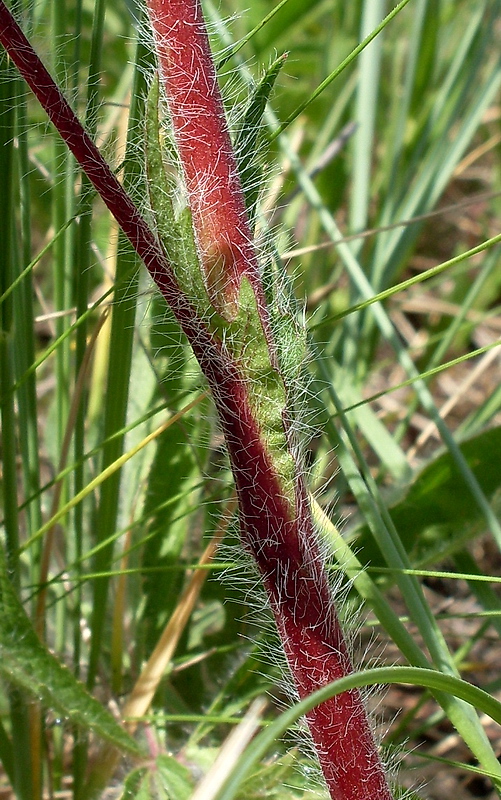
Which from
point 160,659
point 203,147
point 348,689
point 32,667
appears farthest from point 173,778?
point 203,147

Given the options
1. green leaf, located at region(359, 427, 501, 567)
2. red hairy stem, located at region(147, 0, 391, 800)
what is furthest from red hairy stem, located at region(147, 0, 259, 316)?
green leaf, located at region(359, 427, 501, 567)

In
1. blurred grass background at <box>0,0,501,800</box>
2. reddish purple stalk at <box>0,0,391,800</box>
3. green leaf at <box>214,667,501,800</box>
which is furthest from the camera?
blurred grass background at <box>0,0,501,800</box>

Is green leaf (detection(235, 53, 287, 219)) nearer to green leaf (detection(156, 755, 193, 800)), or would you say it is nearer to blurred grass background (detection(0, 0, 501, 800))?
blurred grass background (detection(0, 0, 501, 800))

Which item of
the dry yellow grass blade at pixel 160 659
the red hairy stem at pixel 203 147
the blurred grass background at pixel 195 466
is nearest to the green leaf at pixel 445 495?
the blurred grass background at pixel 195 466

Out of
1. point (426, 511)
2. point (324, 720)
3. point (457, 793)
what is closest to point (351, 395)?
point (426, 511)

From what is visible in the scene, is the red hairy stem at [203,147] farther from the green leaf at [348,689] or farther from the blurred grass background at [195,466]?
the green leaf at [348,689]

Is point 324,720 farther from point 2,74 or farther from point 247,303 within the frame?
point 2,74
